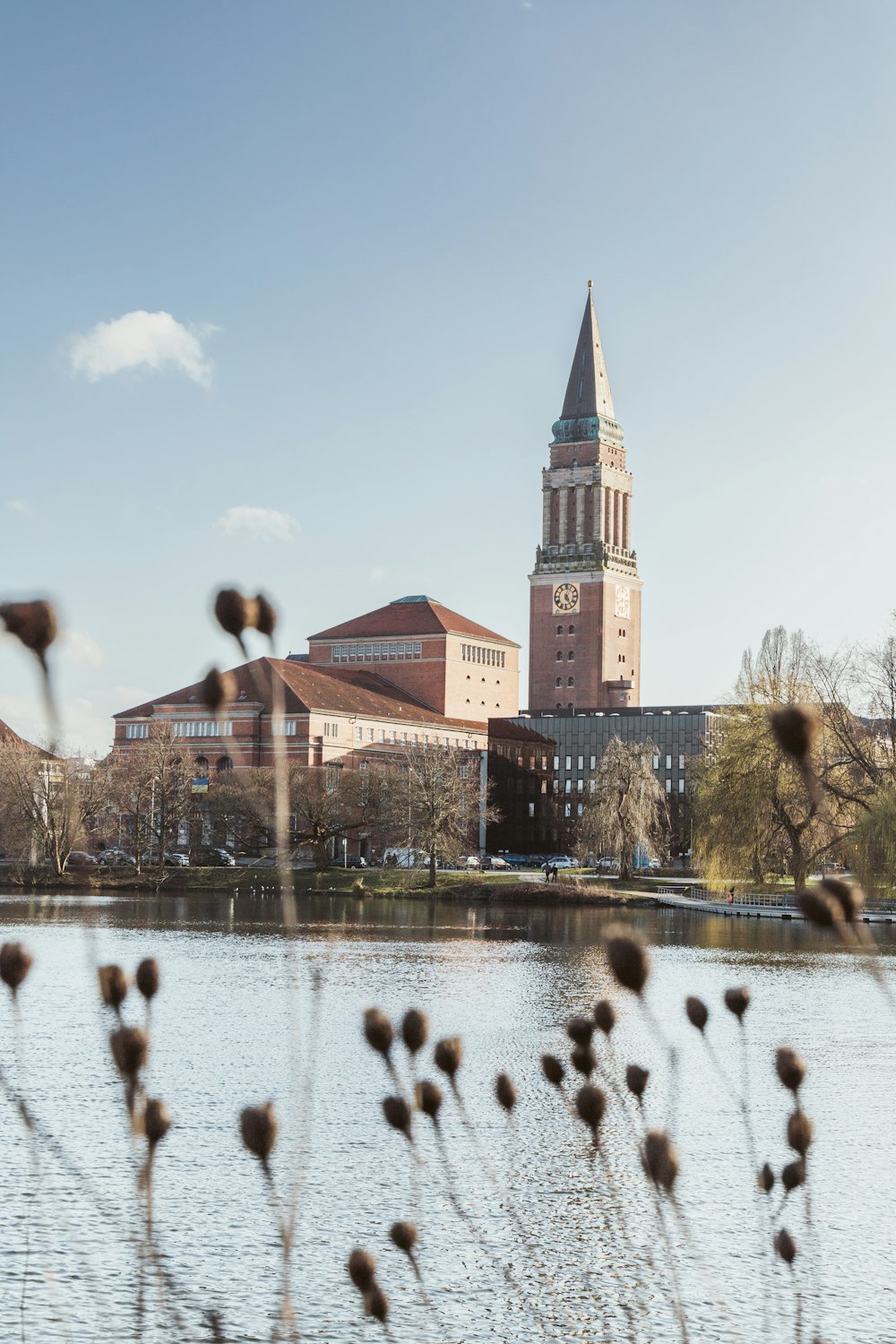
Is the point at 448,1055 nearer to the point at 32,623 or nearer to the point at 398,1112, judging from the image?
the point at 398,1112

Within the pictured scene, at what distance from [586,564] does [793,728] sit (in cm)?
14088

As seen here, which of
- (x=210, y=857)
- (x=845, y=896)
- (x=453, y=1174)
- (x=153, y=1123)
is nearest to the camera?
(x=845, y=896)

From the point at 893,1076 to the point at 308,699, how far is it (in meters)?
85.5

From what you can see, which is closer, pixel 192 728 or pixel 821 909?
pixel 821 909

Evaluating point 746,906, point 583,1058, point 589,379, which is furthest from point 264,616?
point 589,379

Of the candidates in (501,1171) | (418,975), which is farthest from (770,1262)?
(418,975)

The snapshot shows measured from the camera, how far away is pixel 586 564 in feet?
469

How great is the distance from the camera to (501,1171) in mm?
16266

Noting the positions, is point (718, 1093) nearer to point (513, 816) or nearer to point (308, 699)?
point (308, 699)

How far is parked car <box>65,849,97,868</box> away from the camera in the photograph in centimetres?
8358

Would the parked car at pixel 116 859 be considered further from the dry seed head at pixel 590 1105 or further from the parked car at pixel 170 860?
the dry seed head at pixel 590 1105

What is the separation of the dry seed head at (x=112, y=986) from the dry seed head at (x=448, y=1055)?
957 millimetres

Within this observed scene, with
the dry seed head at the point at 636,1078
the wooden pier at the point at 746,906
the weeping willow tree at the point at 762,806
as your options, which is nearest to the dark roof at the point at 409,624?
the wooden pier at the point at 746,906

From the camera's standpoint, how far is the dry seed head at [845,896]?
328 cm
